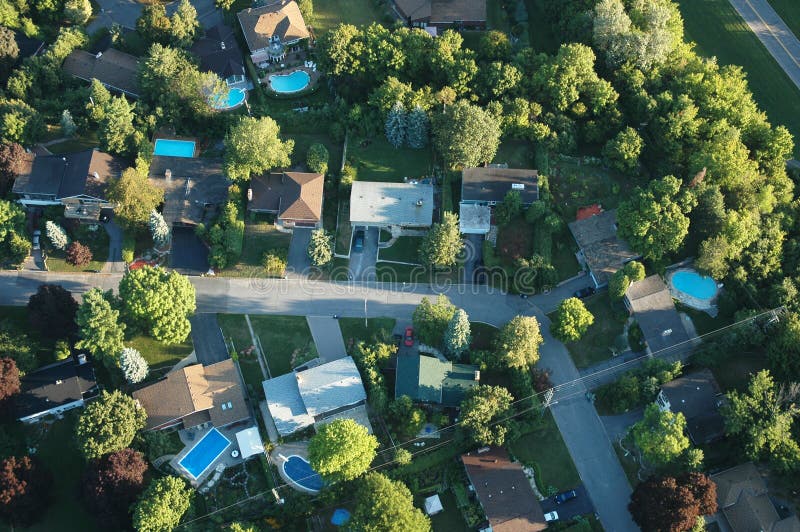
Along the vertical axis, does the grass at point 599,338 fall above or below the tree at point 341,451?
above


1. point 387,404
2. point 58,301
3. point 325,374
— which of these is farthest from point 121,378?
point 387,404

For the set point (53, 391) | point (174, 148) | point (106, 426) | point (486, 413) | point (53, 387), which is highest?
point (174, 148)

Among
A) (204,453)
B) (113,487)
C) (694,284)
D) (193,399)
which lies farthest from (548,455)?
(113,487)

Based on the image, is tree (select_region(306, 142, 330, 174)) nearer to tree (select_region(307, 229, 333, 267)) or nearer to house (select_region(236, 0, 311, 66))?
tree (select_region(307, 229, 333, 267))

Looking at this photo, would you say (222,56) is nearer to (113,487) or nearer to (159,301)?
(159,301)

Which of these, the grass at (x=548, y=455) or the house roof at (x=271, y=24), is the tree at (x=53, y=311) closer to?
the house roof at (x=271, y=24)

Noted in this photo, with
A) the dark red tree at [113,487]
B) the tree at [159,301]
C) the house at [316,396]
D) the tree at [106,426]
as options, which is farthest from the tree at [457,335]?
the dark red tree at [113,487]
